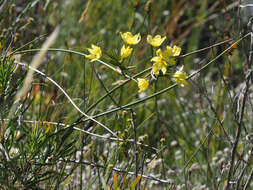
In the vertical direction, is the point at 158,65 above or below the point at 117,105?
above

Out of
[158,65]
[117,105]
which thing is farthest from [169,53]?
[117,105]

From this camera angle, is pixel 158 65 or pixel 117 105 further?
pixel 117 105

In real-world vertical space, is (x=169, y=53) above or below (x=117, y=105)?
above

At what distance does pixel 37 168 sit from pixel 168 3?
10.6 ft

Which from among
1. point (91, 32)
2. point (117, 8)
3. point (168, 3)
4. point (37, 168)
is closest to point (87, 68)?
point (91, 32)

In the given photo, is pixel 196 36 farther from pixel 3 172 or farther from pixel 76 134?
pixel 3 172

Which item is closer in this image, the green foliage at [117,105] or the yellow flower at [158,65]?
the yellow flower at [158,65]

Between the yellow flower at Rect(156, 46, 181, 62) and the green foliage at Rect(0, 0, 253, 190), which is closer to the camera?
the yellow flower at Rect(156, 46, 181, 62)

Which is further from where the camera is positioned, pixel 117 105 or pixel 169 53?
pixel 117 105

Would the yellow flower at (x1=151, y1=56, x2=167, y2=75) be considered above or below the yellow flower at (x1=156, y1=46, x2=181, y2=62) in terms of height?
below

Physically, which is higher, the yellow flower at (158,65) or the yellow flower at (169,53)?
the yellow flower at (169,53)

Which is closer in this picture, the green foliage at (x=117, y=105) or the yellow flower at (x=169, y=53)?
the yellow flower at (x=169, y=53)

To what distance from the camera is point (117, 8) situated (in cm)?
351

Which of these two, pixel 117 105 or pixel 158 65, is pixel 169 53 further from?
pixel 117 105
